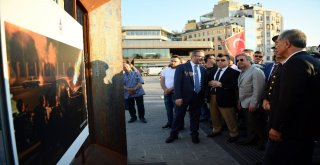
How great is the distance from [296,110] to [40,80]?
239cm

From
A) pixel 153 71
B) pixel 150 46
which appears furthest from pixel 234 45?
pixel 150 46

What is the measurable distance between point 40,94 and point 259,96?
14.7 ft

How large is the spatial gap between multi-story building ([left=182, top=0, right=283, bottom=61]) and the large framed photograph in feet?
319

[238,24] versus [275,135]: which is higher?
[238,24]

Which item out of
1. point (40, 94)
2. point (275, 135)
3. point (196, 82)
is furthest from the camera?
point (196, 82)

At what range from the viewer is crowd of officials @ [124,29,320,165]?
2.88 m

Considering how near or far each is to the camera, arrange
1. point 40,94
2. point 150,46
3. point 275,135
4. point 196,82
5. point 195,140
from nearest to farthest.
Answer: point 40,94 < point 275,135 < point 195,140 < point 196,82 < point 150,46

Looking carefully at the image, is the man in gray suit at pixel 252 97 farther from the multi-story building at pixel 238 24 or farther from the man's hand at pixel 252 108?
the multi-story building at pixel 238 24

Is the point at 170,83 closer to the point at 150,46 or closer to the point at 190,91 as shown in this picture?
the point at 190,91

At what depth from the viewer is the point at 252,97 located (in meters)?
5.46

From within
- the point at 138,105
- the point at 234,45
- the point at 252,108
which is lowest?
the point at 138,105

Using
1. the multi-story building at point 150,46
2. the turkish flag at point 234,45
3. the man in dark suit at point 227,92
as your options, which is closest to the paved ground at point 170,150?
the man in dark suit at point 227,92

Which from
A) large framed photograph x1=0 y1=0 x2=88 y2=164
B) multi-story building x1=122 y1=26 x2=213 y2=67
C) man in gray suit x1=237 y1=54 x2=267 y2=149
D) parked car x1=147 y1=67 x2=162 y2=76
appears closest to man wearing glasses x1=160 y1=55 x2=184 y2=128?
man in gray suit x1=237 y1=54 x2=267 y2=149

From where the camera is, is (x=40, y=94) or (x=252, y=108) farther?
(x=252, y=108)
